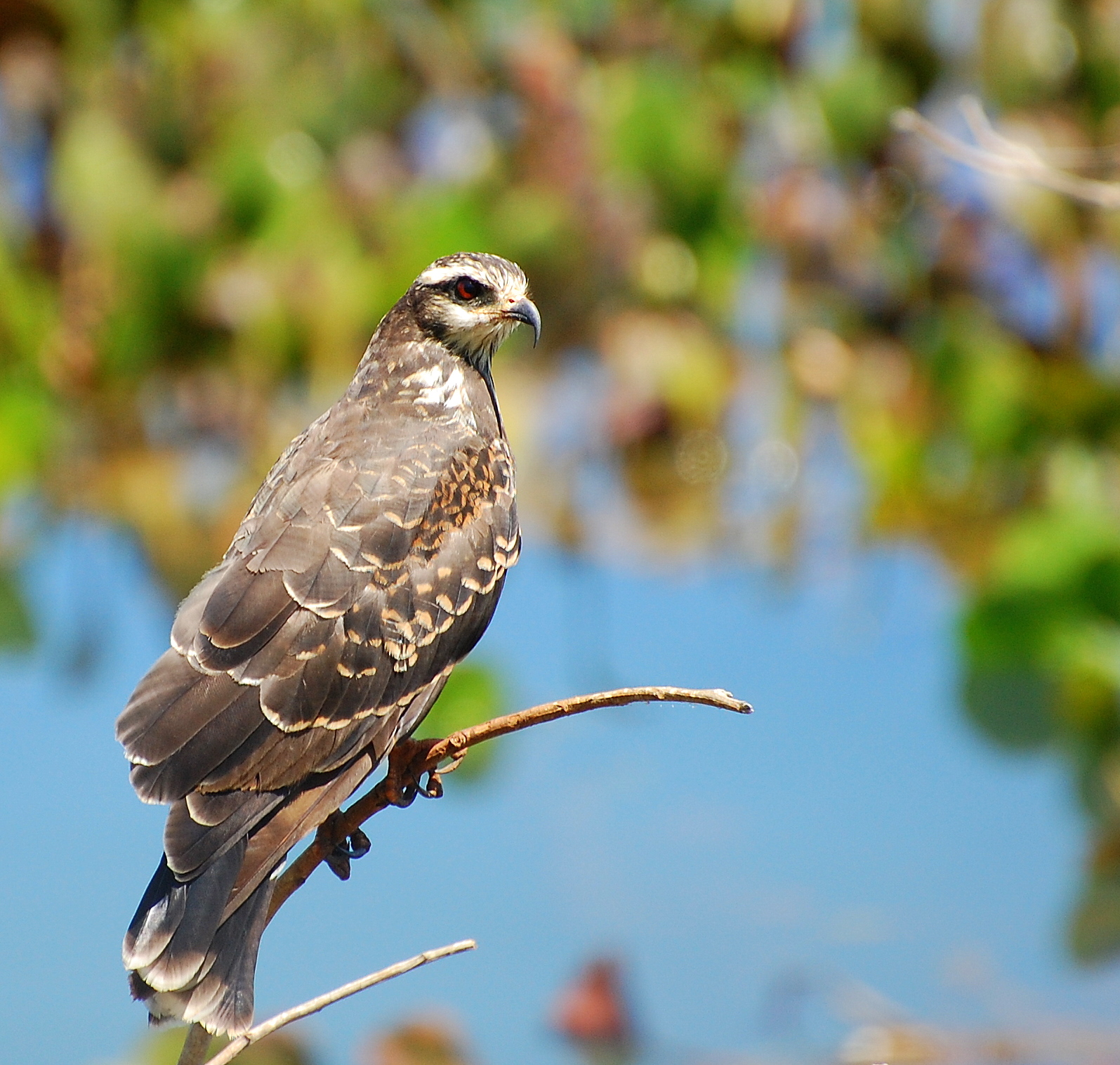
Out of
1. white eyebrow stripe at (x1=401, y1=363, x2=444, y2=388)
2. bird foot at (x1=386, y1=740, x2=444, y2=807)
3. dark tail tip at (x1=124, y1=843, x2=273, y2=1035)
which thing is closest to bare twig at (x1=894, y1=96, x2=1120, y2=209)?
white eyebrow stripe at (x1=401, y1=363, x2=444, y2=388)

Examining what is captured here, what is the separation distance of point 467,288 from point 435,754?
1046 mm

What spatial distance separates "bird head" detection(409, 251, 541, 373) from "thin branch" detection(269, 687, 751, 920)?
893 mm

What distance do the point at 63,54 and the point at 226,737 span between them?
5.12 metres

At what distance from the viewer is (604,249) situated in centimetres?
651

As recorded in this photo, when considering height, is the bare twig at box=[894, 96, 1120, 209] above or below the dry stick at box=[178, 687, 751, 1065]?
above

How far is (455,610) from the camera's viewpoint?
281 cm

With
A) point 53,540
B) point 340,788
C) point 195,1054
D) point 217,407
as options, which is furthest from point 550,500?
point 195,1054

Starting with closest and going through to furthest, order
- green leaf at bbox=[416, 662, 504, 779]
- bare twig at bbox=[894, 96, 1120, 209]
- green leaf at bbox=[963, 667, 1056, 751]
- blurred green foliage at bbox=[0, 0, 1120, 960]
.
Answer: bare twig at bbox=[894, 96, 1120, 209], green leaf at bbox=[416, 662, 504, 779], green leaf at bbox=[963, 667, 1056, 751], blurred green foliage at bbox=[0, 0, 1120, 960]

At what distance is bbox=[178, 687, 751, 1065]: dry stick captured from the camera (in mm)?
2125

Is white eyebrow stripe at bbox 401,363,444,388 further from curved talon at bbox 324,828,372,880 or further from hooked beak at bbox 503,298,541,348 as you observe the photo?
curved talon at bbox 324,828,372,880

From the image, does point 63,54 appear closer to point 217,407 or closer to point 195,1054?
point 217,407

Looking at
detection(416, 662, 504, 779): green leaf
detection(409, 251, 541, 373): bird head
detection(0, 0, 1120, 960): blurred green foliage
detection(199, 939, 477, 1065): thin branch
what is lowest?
detection(199, 939, 477, 1065): thin branch

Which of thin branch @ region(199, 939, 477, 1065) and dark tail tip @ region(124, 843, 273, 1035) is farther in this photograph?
dark tail tip @ region(124, 843, 273, 1035)

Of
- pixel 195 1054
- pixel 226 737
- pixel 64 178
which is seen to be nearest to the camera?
pixel 195 1054
